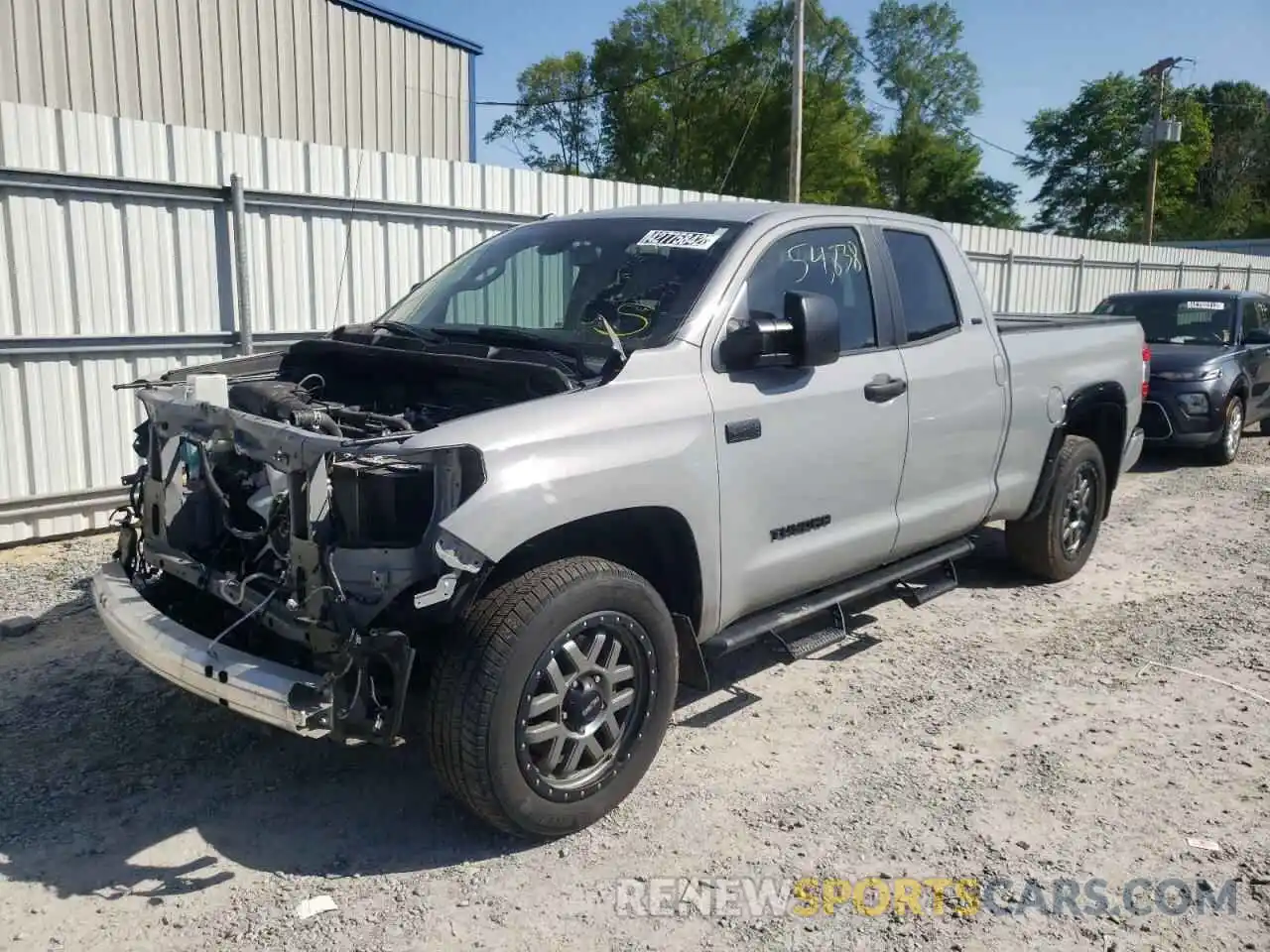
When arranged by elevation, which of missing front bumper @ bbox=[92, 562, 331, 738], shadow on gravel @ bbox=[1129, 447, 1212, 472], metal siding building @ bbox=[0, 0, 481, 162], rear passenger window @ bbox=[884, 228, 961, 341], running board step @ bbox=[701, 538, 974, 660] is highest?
metal siding building @ bbox=[0, 0, 481, 162]

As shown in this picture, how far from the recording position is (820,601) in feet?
14.3

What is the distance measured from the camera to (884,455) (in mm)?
4480

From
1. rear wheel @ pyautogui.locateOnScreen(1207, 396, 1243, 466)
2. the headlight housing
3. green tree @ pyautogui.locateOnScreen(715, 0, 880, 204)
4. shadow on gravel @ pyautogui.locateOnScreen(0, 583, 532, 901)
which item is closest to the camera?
shadow on gravel @ pyautogui.locateOnScreen(0, 583, 532, 901)

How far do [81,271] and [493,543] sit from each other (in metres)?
5.05

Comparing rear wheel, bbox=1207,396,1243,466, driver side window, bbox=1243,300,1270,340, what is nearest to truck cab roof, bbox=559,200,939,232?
rear wheel, bbox=1207,396,1243,466

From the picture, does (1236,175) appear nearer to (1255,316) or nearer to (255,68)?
(1255,316)

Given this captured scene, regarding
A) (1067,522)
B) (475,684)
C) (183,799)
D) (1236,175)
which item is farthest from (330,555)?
(1236,175)

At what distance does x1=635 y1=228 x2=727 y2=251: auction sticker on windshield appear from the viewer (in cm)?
412

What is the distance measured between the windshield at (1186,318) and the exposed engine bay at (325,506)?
371 inches

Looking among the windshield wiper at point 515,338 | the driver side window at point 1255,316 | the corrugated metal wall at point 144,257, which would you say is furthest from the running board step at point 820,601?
the driver side window at point 1255,316

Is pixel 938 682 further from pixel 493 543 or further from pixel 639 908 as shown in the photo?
pixel 493 543

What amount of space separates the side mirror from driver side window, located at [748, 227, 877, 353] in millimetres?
222

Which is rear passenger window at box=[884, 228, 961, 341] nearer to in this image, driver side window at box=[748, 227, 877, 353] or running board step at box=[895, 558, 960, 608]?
driver side window at box=[748, 227, 877, 353]

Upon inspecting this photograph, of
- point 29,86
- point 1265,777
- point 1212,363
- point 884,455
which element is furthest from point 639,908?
point 29,86
